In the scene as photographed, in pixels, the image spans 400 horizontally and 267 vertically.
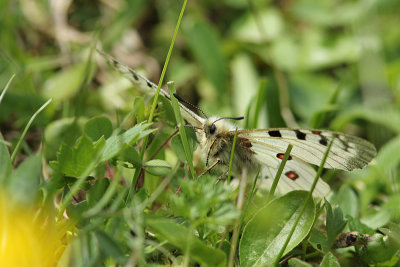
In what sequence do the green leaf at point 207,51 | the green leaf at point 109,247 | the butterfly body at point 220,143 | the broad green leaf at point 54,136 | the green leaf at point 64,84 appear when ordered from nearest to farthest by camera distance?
the green leaf at point 109,247, the butterfly body at point 220,143, the broad green leaf at point 54,136, the green leaf at point 64,84, the green leaf at point 207,51

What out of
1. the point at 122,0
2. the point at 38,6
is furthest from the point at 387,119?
the point at 38,6

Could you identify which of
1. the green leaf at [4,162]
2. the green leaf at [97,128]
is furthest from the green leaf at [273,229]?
the green leaf at [4,162]

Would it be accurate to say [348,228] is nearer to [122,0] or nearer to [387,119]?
[387,119]

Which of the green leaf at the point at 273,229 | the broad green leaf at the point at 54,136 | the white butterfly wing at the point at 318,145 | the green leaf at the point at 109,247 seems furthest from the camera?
the broad green leaf at the point at 54,136

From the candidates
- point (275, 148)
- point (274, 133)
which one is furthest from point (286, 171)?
point (274, 133)

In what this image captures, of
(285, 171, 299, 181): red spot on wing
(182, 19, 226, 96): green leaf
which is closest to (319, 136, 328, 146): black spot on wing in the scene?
(285, 171, 299, 181): red spot on wing

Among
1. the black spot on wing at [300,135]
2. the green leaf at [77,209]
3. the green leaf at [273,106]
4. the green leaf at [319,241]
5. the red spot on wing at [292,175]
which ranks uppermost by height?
the black spot on wing at [300,135]

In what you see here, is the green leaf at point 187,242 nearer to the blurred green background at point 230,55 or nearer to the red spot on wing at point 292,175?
the red spot on wing at point 292,175

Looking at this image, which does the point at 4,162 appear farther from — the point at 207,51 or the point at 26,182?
the point at 207,51

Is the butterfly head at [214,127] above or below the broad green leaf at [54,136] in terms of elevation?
above
